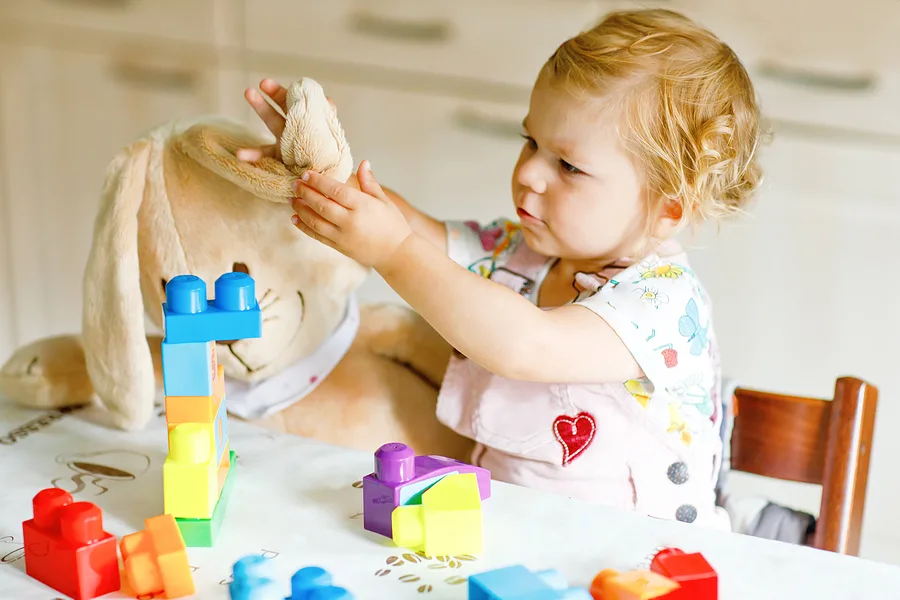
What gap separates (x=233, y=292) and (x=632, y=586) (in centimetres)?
30

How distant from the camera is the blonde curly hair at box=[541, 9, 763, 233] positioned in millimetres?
798

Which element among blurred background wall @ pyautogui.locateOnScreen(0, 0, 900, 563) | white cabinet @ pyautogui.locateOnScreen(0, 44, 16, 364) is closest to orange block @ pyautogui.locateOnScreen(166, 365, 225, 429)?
blurred background wall @ pyautogui.locateOnScreen(0, 0, 900, 563)

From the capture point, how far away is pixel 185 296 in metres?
0.59

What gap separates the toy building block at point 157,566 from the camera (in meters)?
0.54

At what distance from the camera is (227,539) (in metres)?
0.62

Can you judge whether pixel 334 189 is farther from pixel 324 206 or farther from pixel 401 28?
pixel 401 28

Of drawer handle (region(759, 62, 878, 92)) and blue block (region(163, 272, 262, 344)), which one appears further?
drawer handle (region(759, 62, 878, 92))

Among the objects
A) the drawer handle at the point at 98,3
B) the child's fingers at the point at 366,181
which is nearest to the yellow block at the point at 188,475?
the child's fingers at the point at 366,181

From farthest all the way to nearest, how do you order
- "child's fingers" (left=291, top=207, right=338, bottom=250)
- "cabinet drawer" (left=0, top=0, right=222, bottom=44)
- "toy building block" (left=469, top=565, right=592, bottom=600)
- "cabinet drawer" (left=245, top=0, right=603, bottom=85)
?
"cabinet drawer" (left=0, top=0, right=222, bottom=44)
"cabinet drawer" (left=245, top=0, right=603, bottom=85)
"child's fingers" (left=291, top=207, right=338, bottom=250)
"toy building block" (left=469, top=565, right=592, bottom=600)

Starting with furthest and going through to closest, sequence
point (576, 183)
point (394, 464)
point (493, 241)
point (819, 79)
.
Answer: point (819, 79), point (493, 241), point (576, 183), point (394, 464)

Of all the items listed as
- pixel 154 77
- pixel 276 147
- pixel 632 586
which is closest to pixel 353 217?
pixel 276 147

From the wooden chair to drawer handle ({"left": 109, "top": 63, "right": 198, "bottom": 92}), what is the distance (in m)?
1.29

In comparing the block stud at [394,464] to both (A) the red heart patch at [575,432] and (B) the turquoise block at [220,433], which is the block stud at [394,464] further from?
(A) the red heart patch at [575,432]

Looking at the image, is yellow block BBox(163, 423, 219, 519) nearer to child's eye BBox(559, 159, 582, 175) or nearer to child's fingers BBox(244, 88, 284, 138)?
child's fingers BBox(244, 88, 284, 138)
